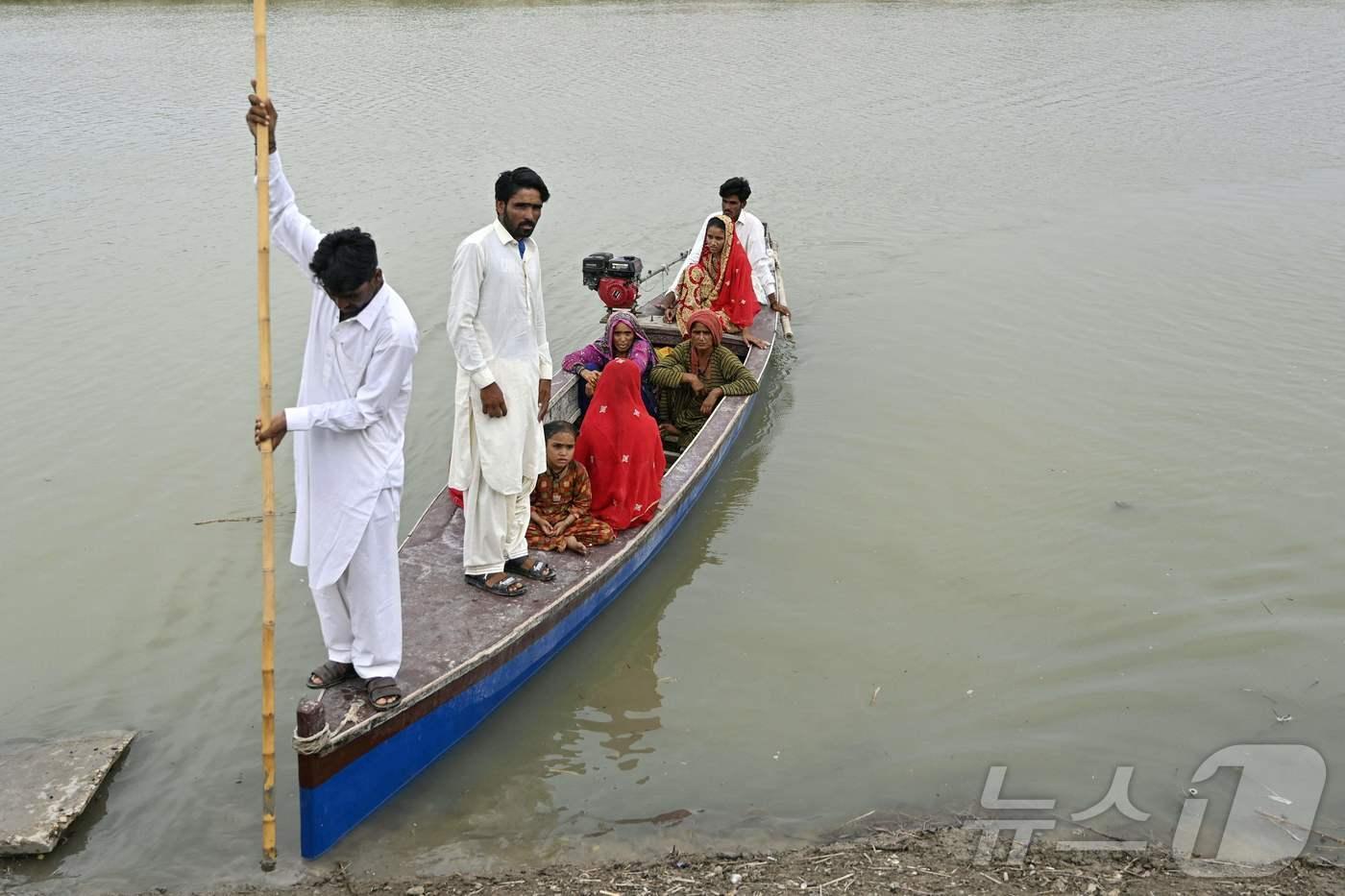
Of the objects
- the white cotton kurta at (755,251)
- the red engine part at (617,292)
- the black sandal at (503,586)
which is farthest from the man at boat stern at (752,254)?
the black sandal at (503,586)

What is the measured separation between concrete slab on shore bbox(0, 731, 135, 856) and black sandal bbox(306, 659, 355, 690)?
1.02 meters

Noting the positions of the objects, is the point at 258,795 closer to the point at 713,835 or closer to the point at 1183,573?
the point at 713,835

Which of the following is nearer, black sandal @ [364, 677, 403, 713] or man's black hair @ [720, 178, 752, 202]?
black sandal @ [364, 677, 403, 713]

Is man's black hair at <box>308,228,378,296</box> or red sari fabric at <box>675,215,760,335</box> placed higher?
man's black hair at <box>308,228,378,296</box>

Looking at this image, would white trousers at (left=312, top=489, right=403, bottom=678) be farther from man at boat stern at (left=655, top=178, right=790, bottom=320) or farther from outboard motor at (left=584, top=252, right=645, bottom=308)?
man at boat stern at (left=655, top=178, right=790, bottom=320)

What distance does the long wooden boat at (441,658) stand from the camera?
3.99 meters

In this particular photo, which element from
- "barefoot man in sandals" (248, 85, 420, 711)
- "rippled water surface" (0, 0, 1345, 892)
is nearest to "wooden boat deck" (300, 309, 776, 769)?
"barefoot man in sandals" (248, 85, 420, 711)

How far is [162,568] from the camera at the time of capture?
19.9ft

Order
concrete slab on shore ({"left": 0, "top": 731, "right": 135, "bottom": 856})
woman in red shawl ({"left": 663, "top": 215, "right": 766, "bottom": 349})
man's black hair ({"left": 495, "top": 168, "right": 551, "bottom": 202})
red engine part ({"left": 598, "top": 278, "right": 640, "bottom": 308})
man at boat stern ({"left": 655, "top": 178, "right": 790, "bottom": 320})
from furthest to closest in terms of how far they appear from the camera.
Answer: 1. man at boat stern ({"left": 655, "top": 178, "right": 790, "bottom": 320})
2. woman in red shawl ({"left": 663, "top": 215, "right": 766, "bottom": 349})
3. red engine part ({"left": 598, "top": 278, "right": 640, "bottom": 308})
4. man's black hair ({"left": 495, "top": 168, "right": 551, "bottom": 202})
5. concrete slab on shore ({"left": 0, "top": 731, "right": 135, "bottom": 856})

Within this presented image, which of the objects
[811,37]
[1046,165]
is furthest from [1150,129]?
[811,37]

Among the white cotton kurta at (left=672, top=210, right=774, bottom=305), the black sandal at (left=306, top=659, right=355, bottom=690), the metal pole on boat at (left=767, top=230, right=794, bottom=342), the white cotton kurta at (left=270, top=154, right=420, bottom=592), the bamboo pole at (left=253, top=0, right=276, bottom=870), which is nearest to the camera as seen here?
the bamboo pole at (left=253, top=0, right=276, bottom=870)

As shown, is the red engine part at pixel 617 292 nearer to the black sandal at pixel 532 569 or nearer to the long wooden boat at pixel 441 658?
the long wooden boat at pixel 441 658

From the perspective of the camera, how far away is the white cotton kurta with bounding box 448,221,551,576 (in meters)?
4.50

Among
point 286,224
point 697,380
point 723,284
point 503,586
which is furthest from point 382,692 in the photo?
point 723,284
